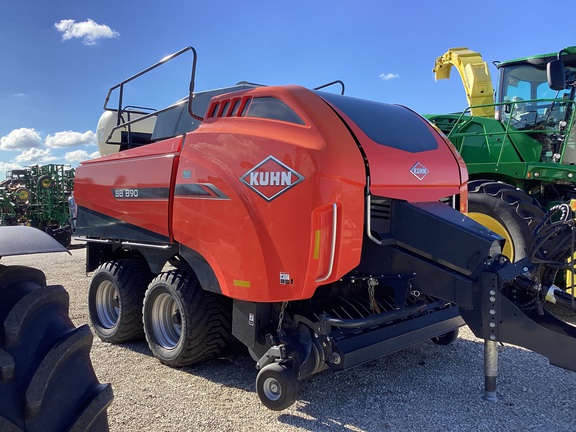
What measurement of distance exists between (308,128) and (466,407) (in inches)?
81.9

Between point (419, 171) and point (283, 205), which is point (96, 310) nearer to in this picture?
point (283, 205)

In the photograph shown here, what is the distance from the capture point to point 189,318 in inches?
148

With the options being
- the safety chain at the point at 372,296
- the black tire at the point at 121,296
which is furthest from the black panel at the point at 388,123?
the black tire at the point at 121,296

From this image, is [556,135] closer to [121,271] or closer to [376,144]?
[376,144]

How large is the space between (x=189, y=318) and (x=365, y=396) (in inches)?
55.5

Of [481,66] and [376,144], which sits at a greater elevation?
[481,66]

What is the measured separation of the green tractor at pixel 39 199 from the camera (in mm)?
18094

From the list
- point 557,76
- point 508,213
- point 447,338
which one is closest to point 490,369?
point 447,338

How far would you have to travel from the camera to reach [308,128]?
299 centimetres

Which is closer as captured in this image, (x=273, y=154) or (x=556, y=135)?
(x=273, y=154)

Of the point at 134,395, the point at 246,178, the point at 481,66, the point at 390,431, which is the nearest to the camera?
the point at 390,431

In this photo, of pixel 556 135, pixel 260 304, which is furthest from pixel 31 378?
pixel 556 135

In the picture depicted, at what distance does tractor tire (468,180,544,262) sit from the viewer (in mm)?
5258

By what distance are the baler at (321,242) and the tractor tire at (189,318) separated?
0.04 feet
